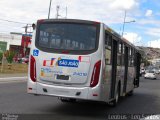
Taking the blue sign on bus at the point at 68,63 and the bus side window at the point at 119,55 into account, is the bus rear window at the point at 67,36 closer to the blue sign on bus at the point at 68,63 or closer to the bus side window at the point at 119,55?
the blue sign on bus at the point at 68,63

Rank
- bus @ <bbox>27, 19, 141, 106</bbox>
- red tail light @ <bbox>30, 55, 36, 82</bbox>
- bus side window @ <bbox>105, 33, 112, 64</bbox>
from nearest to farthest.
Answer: bus @ <bbox>27, 19, 141, 106</bbox>
red tail light @ <bbox>30, 55, 36, 82</bbox>
bus side window @ <bbox>105, 33, 112, 64</bbox>

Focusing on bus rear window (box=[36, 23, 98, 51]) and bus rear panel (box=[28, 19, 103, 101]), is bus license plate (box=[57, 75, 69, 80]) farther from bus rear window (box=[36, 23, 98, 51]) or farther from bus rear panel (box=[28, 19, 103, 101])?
bus rear window (box=[36, 23, 98, 51])

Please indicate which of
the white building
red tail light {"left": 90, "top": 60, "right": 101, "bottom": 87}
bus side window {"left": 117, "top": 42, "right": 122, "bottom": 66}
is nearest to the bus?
red tail light {"left": 90, "top": 60, "right": 101, "bottom": 87}

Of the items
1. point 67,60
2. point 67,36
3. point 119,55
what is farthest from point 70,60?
point 119,55

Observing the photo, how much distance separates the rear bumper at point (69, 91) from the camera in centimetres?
1160

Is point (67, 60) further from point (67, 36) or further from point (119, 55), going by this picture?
point (119, 55)

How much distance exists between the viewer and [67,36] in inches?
477

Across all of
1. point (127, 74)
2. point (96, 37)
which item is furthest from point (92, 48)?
point (127, 74)

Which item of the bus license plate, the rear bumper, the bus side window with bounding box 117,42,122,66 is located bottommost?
the rear bumper

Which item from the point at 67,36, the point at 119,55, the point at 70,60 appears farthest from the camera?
the point at 119,55

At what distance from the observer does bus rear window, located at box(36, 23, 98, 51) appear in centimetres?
1195

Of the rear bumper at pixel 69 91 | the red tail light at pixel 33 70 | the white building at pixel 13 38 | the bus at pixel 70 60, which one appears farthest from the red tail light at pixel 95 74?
the white building at pixel 13 38

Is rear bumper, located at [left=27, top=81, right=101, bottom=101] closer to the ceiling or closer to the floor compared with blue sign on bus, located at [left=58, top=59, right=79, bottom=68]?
closer to the floor

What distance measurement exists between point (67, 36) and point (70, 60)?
2.60 feet
